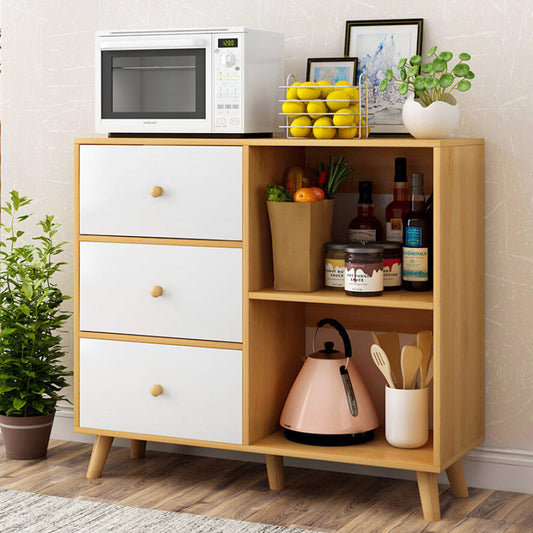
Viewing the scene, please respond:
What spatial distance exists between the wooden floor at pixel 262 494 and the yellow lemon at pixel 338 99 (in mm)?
1038

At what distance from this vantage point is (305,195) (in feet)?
7.96

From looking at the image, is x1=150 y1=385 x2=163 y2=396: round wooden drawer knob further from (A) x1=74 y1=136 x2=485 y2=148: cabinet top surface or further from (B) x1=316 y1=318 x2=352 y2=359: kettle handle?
(A) x1=74 y1=136 x2=485 y2=148: cabinet top surface

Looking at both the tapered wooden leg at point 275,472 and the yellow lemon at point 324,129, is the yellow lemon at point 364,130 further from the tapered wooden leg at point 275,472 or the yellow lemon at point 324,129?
the tapered wooden leg at point 275,472

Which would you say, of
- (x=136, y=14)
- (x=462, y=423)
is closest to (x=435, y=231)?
(x=462, y=423)

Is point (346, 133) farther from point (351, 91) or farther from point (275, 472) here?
point (275, 472)

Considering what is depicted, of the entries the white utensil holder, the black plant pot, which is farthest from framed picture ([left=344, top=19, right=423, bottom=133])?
the black plant pot

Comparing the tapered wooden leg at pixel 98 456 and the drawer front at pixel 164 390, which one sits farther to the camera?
the tapered wooden leg at pixel 98 456

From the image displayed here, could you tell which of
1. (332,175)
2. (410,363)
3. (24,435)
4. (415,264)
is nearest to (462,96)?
(332,175)

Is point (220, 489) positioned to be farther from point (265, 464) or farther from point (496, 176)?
point (496, 176)

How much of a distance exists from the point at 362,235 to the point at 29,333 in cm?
103

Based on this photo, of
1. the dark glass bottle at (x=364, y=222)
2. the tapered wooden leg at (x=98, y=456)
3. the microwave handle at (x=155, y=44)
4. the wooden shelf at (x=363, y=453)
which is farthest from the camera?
the tapered wooden leg at (x=98, y=456)

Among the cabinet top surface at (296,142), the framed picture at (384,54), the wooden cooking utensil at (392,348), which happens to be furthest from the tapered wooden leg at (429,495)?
the framed picture at (384,54)

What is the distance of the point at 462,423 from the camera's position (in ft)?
8.02

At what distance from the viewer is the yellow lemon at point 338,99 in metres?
2.37
